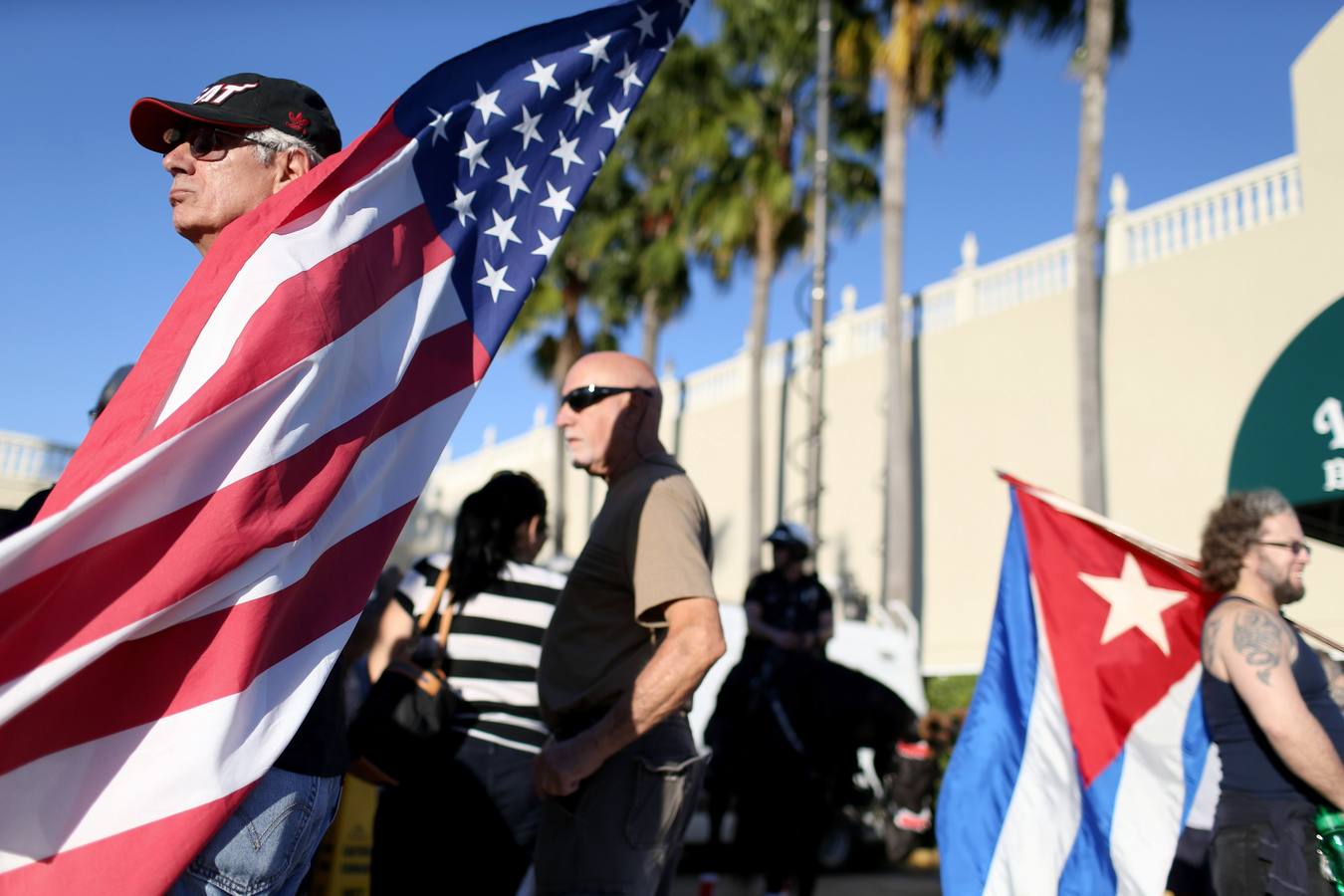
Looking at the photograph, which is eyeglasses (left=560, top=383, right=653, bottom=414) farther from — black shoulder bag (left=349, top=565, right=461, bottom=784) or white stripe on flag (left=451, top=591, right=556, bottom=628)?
black shoulder bag (left=349, top=565, right=461, bottom=784)

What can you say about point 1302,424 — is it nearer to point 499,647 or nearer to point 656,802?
point 499,647

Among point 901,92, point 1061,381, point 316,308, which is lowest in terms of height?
point 316,308

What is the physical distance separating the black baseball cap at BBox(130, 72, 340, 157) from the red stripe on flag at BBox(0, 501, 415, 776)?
73 centimetres

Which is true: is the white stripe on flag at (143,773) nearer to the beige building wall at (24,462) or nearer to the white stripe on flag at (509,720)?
the white stripe on flag at (509,720)

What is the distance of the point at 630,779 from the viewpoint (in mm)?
2805

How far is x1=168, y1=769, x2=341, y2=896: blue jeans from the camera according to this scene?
1721 millimetres

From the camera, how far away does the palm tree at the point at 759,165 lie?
733 inches

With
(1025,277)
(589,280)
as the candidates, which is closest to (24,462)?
(589,280)

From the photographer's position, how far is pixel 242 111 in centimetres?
203

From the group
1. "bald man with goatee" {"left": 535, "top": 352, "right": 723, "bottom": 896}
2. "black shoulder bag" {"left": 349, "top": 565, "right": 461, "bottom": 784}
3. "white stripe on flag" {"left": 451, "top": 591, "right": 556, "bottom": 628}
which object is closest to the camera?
"bald man with goatee" {"left": 535, "top": 352, "right": 723, "bottom": 896}

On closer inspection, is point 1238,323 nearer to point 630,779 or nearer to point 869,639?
point 869,639

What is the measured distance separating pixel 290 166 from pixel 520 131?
25.7 inches

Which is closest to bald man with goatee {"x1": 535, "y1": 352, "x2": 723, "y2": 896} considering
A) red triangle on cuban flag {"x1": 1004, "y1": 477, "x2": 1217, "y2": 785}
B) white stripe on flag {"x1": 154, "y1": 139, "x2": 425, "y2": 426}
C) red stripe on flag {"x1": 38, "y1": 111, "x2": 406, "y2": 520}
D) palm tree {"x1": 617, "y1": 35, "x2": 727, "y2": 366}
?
white stripe on flag {"x1": 154, "y1": 139, "x2": 425, "y2": 426}

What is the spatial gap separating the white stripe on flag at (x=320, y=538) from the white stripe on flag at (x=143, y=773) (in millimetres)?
111
